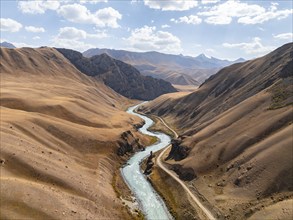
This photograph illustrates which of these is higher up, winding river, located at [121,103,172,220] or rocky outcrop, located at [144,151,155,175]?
rocky outcrop, located at [144,151,155,175]

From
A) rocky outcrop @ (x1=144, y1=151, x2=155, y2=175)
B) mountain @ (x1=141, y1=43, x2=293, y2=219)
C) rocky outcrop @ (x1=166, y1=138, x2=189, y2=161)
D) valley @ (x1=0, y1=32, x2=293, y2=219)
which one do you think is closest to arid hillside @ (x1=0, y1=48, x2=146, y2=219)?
valley @ (x1=0, y1=32, x2=293, y2=219)

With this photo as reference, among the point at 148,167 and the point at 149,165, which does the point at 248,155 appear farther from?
the point at 149,165

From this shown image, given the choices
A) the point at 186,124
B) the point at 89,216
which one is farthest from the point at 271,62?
the point at 89,216

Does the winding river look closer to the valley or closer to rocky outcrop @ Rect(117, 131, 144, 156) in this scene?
the valley

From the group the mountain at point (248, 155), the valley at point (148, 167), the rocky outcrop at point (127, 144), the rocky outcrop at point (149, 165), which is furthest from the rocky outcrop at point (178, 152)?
the rocky outcrop at point (127, 144)

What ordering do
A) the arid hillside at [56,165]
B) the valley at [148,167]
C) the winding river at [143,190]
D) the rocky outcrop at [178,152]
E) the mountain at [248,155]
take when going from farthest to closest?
1. the rocky outcrop at [178,152]
2. the winding river at [143,190]
3. the mountain at [248,155]
4. the valley at [148,167]
5. the arid hillside at [56,165]

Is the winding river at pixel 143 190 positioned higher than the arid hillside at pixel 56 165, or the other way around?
the arid hillside at pixel 56 165

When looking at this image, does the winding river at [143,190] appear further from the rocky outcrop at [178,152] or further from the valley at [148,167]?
the rocky outcrop at [178,152]

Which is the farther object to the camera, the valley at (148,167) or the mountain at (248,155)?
the mountain at (248,155)
